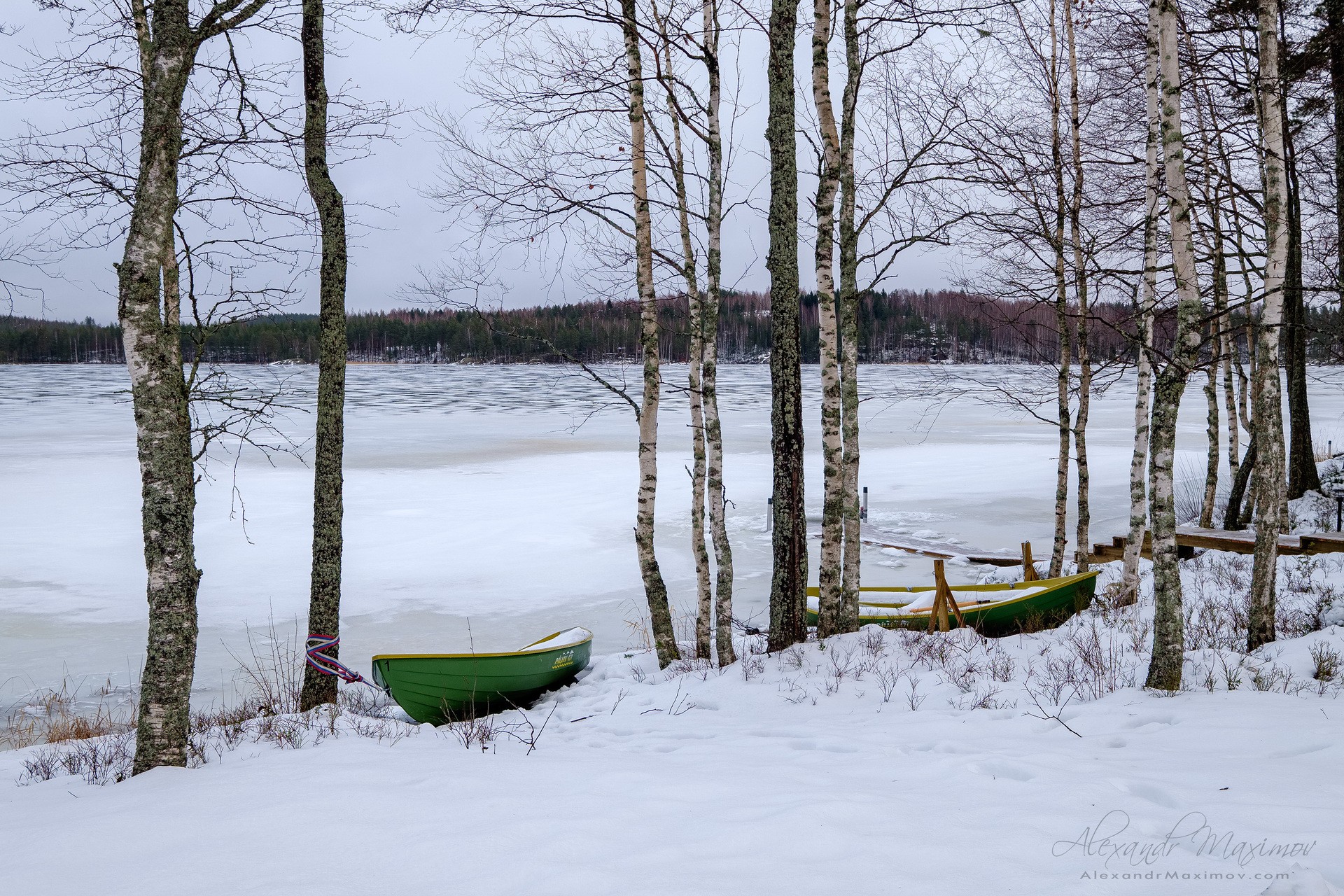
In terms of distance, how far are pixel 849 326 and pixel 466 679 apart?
4883mm

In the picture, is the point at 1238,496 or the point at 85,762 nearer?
the point at 85,762

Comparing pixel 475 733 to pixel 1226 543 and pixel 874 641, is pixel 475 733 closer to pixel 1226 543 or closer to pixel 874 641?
pixel 874 641

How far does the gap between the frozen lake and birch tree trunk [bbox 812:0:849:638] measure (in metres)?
1.39

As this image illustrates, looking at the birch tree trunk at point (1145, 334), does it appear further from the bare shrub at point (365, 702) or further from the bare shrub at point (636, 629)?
the bare shrub at point (365, 702)

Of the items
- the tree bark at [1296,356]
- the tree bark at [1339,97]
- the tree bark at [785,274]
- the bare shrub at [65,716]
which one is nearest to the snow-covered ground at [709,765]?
the bare shrub at [65,716]

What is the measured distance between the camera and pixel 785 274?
720cm

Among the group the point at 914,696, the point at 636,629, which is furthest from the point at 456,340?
the point at 914,696

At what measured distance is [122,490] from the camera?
67.7 ft

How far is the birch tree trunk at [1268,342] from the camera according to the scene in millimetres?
6035

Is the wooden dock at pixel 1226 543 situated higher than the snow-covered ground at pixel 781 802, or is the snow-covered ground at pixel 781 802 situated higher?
the snow-covered ground at pixel 781 802

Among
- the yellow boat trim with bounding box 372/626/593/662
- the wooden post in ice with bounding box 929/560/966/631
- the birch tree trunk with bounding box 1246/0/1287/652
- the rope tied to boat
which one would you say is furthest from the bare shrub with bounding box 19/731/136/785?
the birch tree trunk with bounding box 1246/0/1287/652

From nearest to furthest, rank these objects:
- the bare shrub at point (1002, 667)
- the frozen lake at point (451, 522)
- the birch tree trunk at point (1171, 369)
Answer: the birch tree trunk at point (1171, 369) → the bare shrub at point (1002, 667) → the frozen lake at point (451, 522)

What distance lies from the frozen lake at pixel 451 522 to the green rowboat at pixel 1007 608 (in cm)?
240

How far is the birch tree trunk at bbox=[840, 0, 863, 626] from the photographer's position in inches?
315
